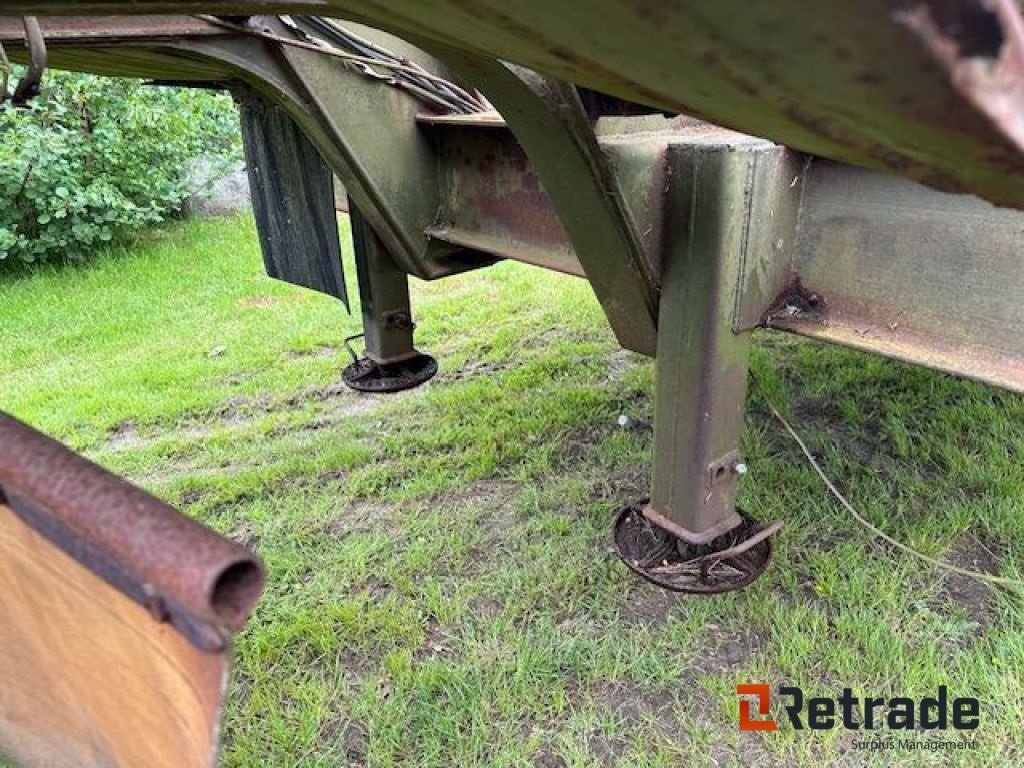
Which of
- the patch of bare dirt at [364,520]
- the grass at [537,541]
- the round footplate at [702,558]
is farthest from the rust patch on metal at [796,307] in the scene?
the patch of bare dirt at [364,520]

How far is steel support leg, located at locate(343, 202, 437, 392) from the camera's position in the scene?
3.58m

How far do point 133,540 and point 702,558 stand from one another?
2.08m

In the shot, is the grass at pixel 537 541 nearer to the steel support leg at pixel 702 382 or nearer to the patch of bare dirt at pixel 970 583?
the patch of bare dirt at pixel 970 583

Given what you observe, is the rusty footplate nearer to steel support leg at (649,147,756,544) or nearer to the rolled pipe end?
the rolled pipe end

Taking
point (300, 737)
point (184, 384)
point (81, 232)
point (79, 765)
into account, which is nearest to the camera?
point (79, 765)

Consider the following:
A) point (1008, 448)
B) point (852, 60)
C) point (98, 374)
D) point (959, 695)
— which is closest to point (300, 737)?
point (959, 695)

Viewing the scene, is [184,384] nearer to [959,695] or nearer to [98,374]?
[98,374]

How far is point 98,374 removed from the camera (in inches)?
191

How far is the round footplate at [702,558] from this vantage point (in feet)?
8.18

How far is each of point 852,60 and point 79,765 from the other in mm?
1161

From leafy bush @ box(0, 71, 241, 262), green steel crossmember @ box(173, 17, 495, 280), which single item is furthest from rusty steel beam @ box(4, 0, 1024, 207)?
leafy bush @ box(0, 71, 241, 262)

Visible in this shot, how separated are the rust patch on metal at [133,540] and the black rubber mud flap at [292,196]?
2.55m

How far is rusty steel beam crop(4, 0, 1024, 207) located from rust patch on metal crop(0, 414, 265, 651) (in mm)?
473

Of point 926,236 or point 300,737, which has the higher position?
point 926,236
